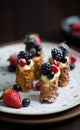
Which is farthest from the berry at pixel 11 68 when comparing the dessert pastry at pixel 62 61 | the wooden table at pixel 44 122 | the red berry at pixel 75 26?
the red berry at pixel 75 26

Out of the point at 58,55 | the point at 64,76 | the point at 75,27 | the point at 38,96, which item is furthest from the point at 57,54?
the point at 75,27

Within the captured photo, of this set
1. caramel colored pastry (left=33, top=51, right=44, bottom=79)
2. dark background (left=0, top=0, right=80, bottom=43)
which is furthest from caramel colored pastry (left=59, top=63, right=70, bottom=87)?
dark background (left=0, top=0, right=80, bottom=43)

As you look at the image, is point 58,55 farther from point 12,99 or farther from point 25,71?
point 12,99

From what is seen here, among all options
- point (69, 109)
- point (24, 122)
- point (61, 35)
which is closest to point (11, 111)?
point (24, 122)

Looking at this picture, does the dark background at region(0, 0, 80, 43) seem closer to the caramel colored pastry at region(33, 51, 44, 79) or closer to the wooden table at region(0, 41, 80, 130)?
the caramel colored pastry at region(33, 51, 44, 79)

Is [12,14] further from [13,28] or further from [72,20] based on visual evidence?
[72,20]
